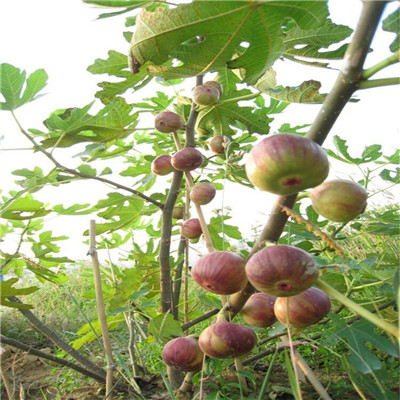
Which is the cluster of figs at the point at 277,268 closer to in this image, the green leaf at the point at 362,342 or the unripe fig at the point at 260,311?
the unripe fig at the point at 260,311

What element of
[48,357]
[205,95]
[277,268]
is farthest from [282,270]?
[48,357]

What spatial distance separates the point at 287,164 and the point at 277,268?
0.64 feet

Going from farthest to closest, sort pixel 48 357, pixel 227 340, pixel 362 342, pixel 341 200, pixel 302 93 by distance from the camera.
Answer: pixel 48 357, pixel 302 93, pixel 362 342, pixel 227 340, pixel 341 200

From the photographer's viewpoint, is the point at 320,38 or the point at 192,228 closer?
the point at 320,38

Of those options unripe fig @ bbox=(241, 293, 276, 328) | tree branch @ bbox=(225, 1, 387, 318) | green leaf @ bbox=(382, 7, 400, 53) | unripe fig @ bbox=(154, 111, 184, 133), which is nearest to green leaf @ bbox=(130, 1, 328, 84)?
green leaf @ bbox=(382, 7, 400, 53)

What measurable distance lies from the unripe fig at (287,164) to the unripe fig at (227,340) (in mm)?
398

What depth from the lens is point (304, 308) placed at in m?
0.87

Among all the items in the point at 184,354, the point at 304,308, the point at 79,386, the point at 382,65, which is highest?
the point at 382,65

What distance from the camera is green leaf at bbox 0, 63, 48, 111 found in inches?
55.3

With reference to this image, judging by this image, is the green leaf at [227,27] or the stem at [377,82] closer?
the stem at [377,82]

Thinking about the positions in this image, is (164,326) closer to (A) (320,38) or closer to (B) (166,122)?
(B) (166,122)

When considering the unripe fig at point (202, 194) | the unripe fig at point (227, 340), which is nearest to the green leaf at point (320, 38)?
the unripe fig at point (202, 194)

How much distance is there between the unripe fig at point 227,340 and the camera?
3.19 ft

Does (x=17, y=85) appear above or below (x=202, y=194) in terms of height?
above
